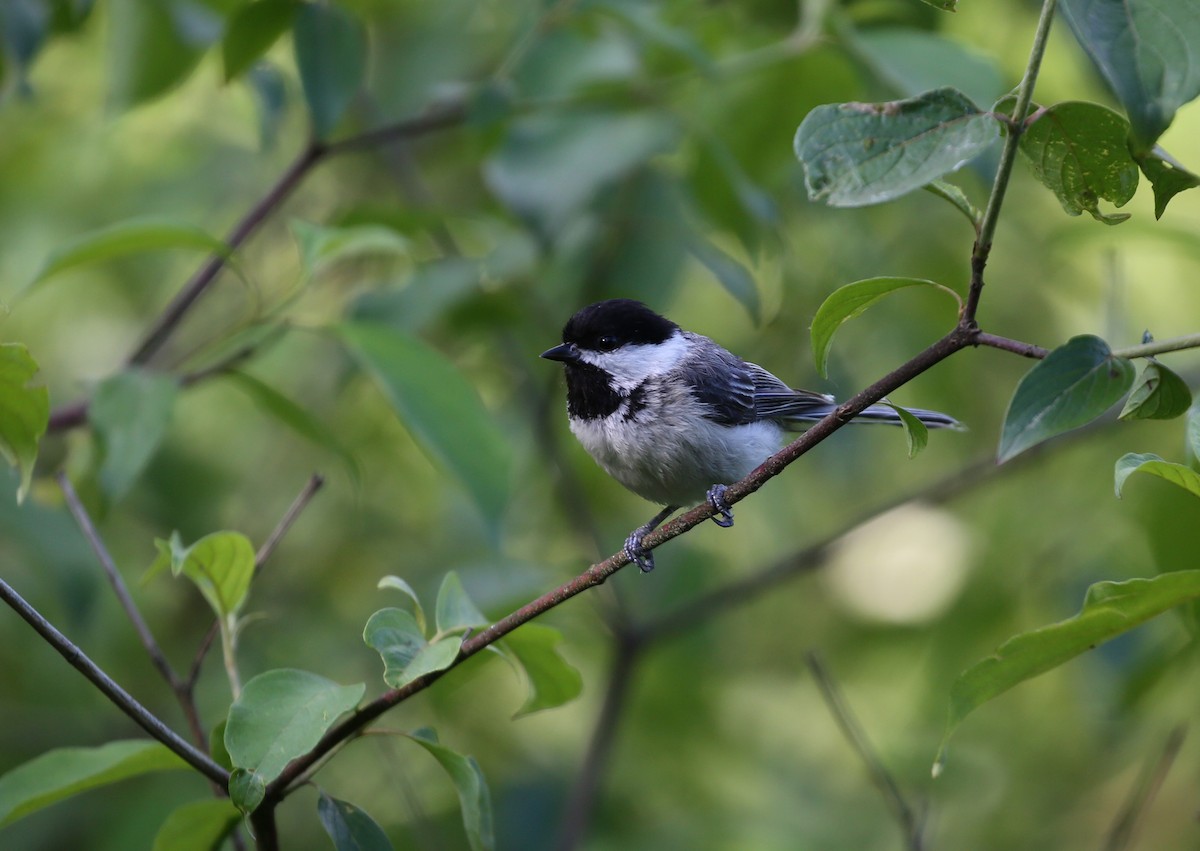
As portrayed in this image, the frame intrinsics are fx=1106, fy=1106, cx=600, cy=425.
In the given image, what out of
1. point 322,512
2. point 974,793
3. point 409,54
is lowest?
point 974,793

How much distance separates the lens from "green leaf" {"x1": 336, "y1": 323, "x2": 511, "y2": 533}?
2.48 metres

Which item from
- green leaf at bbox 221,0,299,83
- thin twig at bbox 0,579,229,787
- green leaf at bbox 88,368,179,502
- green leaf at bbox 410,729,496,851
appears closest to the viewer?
thin twig at bbox 0,579,229,787

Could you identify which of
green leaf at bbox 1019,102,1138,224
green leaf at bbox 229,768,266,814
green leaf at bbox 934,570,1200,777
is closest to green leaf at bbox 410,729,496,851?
green leaf at bbox 229,768,266,814

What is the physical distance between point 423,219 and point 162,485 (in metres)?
1.26

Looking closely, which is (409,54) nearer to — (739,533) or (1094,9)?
(1094,9)

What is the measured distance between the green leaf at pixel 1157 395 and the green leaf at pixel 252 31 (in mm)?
2264

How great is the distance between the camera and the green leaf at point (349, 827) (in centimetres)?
163

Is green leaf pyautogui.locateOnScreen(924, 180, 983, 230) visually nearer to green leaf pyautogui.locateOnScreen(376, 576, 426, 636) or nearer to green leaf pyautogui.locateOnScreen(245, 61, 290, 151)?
green leaf pyautogui.locateOnScreen(376, 576, 426, 636)

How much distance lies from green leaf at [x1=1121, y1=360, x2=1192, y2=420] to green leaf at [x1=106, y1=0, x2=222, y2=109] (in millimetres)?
2534

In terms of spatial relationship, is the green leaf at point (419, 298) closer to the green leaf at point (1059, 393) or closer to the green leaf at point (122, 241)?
the green leaf at point (122, 241)

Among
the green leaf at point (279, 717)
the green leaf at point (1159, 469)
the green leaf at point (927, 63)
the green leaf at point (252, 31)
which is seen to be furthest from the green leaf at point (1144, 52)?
the green leaf at point (252, 31)

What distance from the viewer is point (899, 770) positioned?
3516mm

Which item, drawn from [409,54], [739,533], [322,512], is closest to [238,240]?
[409,54]

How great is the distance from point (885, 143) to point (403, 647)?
3.01ft
